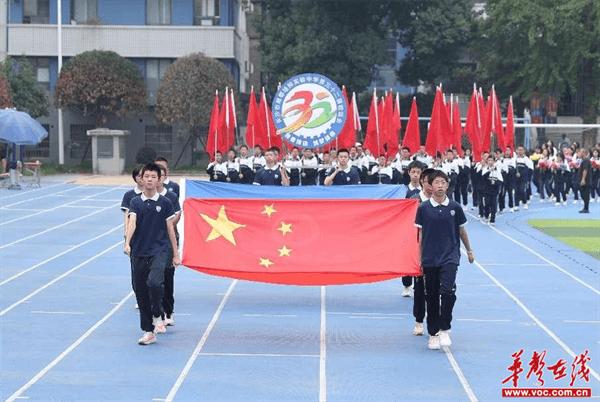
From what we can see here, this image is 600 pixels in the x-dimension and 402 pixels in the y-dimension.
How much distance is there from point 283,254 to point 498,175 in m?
15.7

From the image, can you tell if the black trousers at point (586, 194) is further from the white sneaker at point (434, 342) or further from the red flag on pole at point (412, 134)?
the white sneaker at point (434, 342)

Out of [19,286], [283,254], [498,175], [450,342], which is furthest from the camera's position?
[498,175]

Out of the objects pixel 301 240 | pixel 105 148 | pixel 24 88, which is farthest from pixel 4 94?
pixel 301 240

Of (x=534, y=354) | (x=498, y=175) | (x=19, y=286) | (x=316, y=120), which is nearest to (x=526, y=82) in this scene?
(x=498, y=175)

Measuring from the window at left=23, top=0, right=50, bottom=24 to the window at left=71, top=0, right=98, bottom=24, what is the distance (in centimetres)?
123

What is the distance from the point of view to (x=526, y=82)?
54.0 m

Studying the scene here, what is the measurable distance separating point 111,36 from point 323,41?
33.7ft

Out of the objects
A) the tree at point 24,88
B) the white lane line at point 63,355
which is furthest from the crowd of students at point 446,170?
the tree at point 24,88

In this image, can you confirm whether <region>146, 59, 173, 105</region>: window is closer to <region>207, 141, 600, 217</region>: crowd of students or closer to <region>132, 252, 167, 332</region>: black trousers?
<region>207, 141, 600, 217</region>: crowd of students

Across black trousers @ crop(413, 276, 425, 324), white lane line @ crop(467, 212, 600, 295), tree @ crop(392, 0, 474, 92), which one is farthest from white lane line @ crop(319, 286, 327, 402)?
tree @ crop(392, 0, 474, 92)

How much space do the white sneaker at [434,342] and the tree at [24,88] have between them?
1606 inches

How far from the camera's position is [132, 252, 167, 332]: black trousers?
1241 centimetres

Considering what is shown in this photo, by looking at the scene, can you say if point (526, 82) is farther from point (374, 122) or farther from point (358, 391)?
point (358, 391)

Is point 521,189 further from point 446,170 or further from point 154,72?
point 154,72
